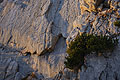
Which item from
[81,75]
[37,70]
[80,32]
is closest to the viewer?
[81,75]

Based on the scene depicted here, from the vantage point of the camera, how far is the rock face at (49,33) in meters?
14.3

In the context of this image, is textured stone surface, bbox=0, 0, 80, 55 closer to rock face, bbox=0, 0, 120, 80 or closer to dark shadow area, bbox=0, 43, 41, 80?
rock face, bbox=0, 0, 120, 80

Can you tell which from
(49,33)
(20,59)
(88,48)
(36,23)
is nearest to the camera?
(88,48)

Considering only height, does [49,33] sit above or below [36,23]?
below

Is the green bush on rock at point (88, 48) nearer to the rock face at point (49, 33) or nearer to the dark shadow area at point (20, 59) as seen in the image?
the rock face at point (49, 33)

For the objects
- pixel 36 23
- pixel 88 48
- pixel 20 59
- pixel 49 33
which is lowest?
pixel 20 59

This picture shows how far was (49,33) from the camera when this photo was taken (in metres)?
19.3

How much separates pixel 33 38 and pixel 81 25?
18.1 feet

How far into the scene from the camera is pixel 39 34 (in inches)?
769

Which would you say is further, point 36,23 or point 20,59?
point 36,23

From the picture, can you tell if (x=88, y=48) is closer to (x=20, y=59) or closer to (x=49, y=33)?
(x=49, y=33)

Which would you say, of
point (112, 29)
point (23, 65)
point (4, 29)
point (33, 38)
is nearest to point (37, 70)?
point (23, 65)

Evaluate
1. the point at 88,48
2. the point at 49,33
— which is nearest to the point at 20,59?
the point at 49,33

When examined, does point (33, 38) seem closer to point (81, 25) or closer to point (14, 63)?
point (14, 63)
